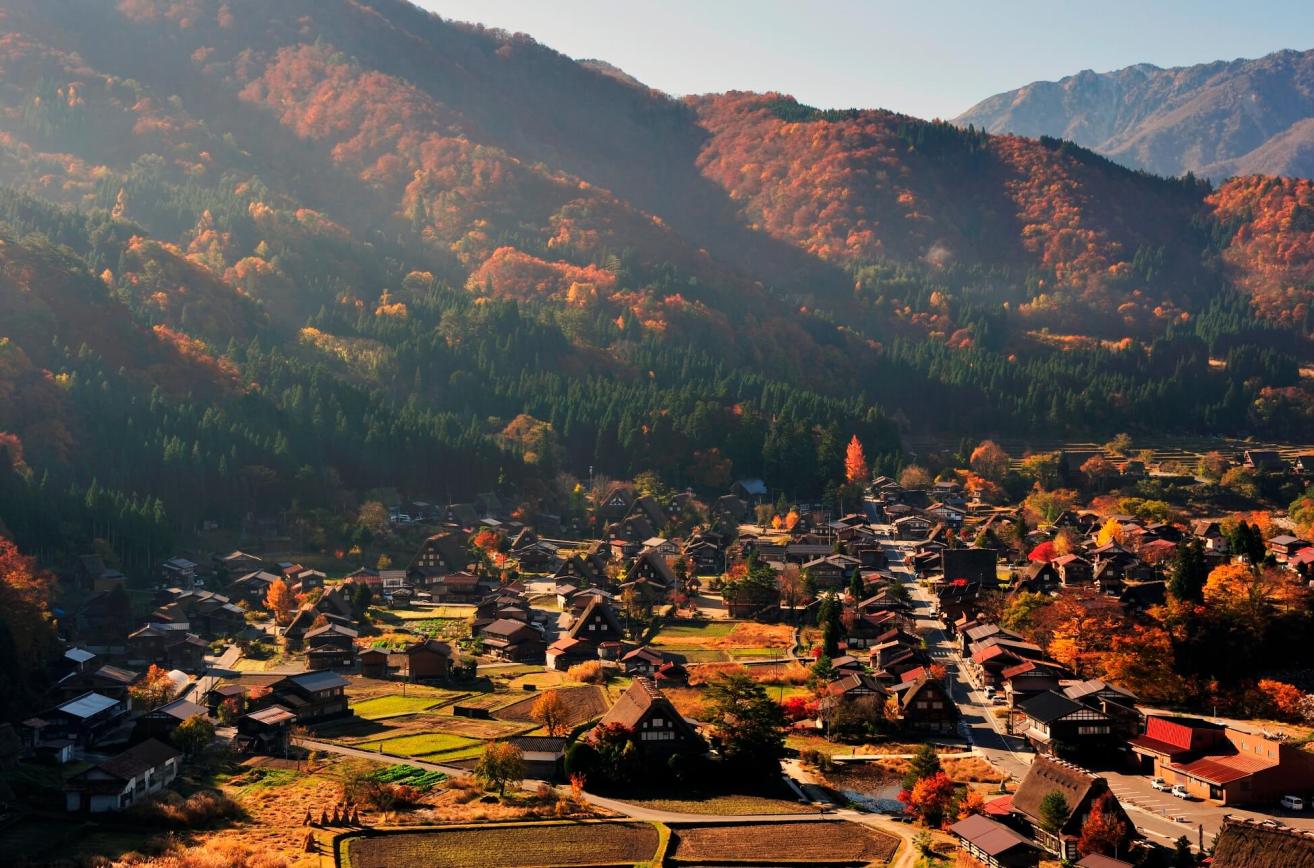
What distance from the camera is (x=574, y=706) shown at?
137 ft

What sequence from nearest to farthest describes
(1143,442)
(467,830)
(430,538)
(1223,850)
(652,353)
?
1. (1223,850)
2. (467,830)
3. (430,538)
4. (1143,442)
5. (652,353)

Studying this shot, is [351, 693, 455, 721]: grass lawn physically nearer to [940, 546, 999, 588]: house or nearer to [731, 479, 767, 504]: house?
[940, 546, 999, 588]: house

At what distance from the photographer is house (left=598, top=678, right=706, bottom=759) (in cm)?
3612

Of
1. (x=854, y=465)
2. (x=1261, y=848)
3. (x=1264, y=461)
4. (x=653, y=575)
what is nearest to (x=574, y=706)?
(x=653, y=575)

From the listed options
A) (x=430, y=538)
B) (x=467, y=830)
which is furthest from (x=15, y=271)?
(x=467, y=830)

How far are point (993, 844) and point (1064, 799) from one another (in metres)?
2.50

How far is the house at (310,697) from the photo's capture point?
40.3m

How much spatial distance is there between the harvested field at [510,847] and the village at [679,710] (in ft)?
0.30

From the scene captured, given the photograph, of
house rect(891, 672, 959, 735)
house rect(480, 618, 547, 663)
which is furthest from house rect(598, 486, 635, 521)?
house rect(891, 672, 959, 735)

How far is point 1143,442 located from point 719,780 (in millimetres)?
71704

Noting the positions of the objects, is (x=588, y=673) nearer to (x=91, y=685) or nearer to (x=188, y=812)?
(x=91, y=685)

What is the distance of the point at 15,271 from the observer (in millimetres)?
82375

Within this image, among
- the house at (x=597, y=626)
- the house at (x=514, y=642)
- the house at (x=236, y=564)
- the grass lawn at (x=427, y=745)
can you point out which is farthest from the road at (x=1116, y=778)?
the house at (x=236, y=564)

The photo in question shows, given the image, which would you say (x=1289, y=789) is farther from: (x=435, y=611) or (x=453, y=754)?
(x=435, y=611)
